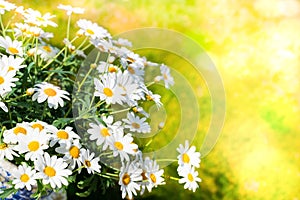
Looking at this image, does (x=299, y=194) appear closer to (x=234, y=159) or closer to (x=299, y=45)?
(x=234, y=159)

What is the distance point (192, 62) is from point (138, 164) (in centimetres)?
128

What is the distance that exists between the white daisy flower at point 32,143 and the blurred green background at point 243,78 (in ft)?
3.42

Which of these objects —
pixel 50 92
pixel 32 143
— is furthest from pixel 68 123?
pixel 32 143

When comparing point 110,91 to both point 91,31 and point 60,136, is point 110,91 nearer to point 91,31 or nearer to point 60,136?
point 60,136

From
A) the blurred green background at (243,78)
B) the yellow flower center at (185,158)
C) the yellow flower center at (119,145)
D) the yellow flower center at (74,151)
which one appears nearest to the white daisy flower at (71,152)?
the yellow flower center at (74,151)

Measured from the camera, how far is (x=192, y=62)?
2680 millimetres

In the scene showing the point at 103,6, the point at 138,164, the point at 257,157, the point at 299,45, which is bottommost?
the point at 138,164

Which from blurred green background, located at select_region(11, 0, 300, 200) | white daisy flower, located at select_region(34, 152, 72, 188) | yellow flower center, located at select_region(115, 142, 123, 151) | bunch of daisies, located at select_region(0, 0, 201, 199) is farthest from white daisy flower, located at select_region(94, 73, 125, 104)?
blurred green background, located at select_region(11, 0, 300, 200)

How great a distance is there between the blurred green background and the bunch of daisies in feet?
2.59

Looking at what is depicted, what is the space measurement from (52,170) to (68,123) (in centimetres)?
25

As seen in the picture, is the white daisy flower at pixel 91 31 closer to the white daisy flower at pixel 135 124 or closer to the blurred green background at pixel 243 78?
the white daisy flower at pixel 135 124

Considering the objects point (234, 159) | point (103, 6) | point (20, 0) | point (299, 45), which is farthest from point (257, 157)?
point (20, 0)

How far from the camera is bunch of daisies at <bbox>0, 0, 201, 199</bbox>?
1.31m

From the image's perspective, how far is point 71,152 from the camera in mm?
1339
